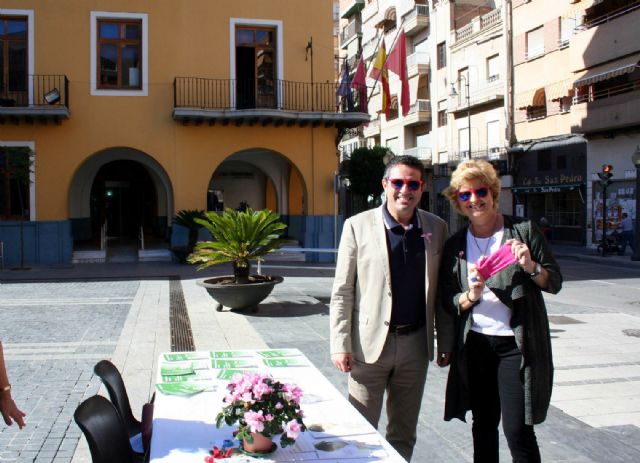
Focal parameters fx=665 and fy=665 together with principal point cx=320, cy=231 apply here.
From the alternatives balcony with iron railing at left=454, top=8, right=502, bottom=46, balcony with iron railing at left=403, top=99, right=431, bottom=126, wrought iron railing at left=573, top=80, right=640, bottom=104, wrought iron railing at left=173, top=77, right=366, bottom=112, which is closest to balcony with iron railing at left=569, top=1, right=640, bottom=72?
wrought iron railing at left=573, top=80, right=640, bottom=104

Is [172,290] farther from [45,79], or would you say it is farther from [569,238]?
[569,238]

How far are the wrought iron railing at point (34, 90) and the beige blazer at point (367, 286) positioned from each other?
16272 millimetres

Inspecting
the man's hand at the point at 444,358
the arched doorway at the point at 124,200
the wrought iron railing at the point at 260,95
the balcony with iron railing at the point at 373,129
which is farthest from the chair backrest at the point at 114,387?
the balcony with iron railing at the point at 373,129

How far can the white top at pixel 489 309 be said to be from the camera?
3248 mm

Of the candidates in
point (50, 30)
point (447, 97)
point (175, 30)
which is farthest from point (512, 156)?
point (50, 30)

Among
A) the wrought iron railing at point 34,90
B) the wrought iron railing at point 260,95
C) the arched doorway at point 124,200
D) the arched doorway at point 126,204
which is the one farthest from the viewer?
the arched doorway at point 124,200

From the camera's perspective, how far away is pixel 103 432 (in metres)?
2.76

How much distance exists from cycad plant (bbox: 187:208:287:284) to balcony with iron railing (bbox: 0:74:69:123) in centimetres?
954

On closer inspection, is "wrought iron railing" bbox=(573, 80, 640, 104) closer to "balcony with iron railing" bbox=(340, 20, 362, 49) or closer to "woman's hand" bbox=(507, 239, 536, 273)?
"woman's hand" bbox=(507, 239, 536, 273)

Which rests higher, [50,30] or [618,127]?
[50,30]

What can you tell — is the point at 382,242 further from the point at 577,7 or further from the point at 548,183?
the point at 548,183

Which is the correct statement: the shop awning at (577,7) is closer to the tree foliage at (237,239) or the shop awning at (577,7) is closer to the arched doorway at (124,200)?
the arched doorway at (124,200)

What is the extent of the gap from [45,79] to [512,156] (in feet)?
74.2

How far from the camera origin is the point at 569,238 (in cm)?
2967
